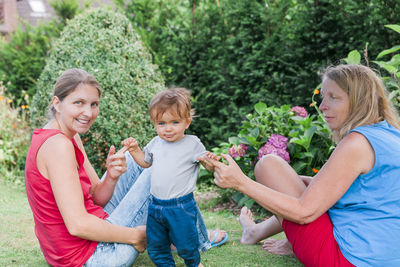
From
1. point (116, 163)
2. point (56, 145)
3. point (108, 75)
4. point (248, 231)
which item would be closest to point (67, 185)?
point (56, 145)

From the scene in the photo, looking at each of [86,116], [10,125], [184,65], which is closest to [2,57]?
[10,125]

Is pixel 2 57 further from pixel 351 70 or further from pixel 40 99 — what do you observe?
pixel 351 70

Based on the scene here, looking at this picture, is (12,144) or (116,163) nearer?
(116,163)

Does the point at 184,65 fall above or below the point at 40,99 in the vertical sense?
above

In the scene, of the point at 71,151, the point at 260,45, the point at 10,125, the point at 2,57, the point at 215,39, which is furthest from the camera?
the point at 2,57

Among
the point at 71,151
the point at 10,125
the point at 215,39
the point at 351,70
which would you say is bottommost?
the point at 10,125

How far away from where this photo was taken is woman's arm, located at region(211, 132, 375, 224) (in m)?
2.04

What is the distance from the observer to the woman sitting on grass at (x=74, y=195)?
2.14 metres

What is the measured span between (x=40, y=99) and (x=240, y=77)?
2.60 meters

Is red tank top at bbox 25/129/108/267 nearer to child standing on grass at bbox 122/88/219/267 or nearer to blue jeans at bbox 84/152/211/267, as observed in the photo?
blue jeans at bbox 84/152/211/267

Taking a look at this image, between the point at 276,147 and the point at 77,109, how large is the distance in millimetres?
2064

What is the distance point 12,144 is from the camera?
6.21 metres

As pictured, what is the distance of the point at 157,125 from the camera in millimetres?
2436

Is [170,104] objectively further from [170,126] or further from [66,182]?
[66,182]
